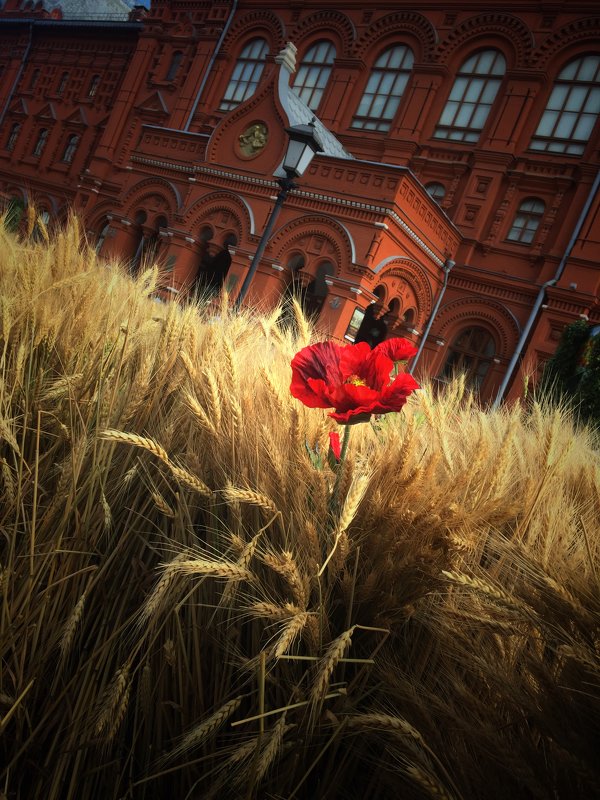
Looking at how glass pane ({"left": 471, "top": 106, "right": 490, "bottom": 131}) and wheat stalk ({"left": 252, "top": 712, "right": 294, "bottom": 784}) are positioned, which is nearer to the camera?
wheat stalk ({"left": 252, "top": 712, "right": 294, "bottom": 784})

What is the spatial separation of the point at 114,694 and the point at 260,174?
12787 millimetres

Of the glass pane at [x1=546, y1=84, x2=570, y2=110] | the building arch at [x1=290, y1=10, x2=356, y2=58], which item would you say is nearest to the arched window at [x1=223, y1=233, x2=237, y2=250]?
the building arch at [x1=290, y1=10, x2=356, y2=58]

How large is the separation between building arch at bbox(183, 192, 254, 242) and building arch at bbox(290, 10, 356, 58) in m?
7.23

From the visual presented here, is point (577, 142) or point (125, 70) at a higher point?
point (125, 70)

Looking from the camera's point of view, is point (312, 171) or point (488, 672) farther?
point (312, 171)

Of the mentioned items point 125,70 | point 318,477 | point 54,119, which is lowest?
point 318,477

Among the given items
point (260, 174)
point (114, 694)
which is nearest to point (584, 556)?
point (114, 694)

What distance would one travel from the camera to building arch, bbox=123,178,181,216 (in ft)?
44.9

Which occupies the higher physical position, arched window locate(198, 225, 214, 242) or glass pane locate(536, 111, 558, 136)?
glass pane locate(536, 111, 558, 136)

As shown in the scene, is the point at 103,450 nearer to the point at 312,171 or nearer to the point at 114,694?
the point at 114,694

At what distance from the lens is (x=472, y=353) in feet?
43.2

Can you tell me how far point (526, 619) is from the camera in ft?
2.30

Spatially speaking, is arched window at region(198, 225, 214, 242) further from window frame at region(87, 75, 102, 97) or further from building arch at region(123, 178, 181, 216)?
window frame at region(87, 75, 102, 97)

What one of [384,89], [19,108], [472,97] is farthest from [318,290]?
[19,108]
